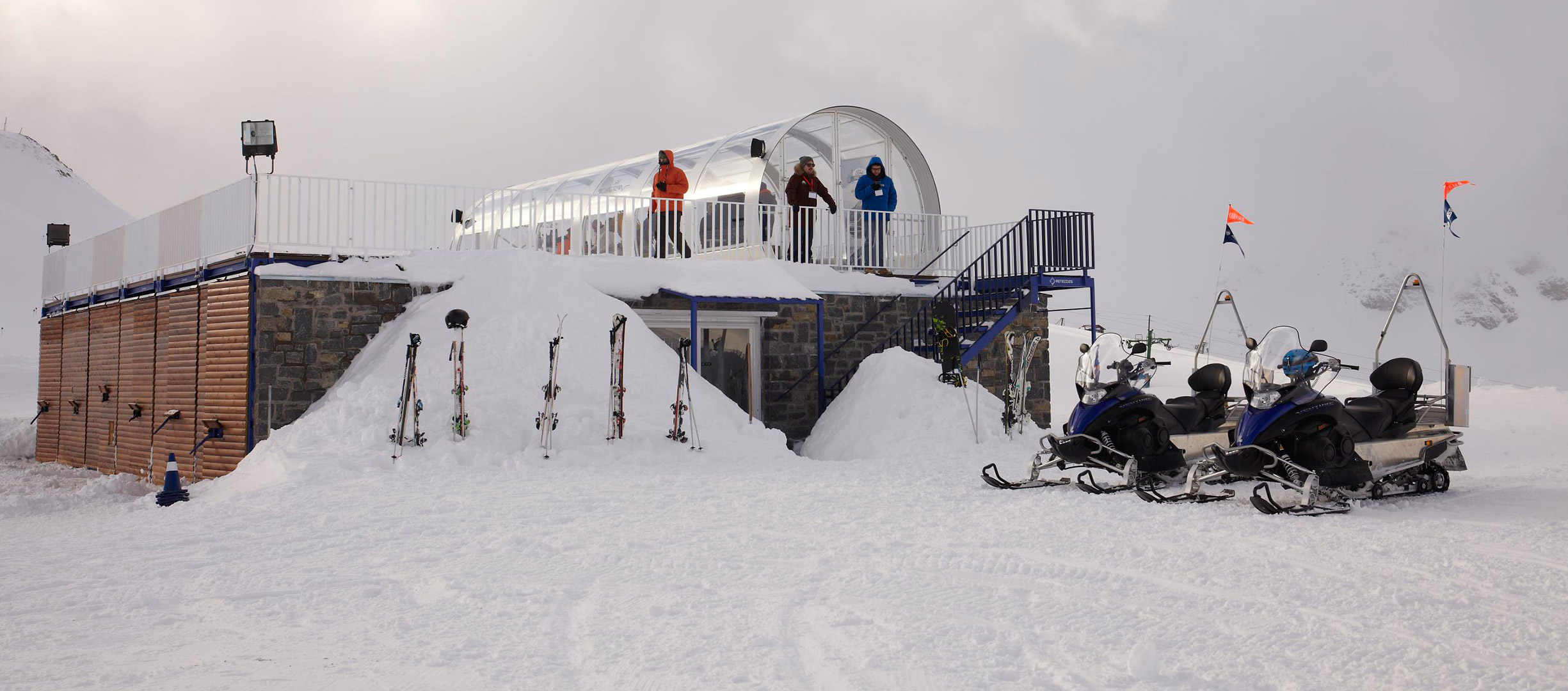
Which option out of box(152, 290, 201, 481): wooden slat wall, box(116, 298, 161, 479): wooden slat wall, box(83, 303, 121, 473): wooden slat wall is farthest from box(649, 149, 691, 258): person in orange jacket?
box(83, 303, 121, 473): wooden slat wall

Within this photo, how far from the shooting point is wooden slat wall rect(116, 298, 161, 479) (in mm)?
13383

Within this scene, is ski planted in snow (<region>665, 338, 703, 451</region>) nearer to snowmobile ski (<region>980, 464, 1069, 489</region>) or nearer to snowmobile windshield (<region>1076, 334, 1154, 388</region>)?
snowmobile ski (<region>980, 464, 1069, 489</region>)

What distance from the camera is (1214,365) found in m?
9.40

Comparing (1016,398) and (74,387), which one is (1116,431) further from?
(74,387)

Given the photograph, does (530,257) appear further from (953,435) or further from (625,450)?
(953,435)

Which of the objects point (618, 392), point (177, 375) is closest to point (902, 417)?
point (618, 392)

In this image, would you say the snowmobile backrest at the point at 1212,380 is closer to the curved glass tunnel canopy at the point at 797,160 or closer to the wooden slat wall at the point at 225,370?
the curved glass tunnel canopy at the point at 797,160

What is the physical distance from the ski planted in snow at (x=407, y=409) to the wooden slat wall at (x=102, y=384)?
6984 mm

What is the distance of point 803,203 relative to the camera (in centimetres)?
1558

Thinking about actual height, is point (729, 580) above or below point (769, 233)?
below

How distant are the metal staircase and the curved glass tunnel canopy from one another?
9.16 ft

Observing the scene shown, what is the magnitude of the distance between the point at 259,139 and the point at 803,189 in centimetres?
706

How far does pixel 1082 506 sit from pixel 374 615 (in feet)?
15.6

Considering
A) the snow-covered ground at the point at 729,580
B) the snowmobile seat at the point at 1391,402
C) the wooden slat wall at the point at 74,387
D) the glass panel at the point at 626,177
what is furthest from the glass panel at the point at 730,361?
the wooden slat wall at the point at 74,387
